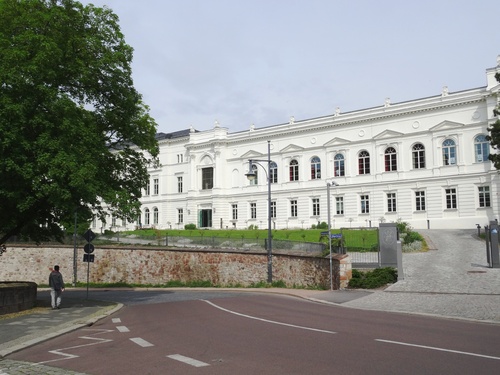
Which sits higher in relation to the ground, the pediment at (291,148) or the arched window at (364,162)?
the pediment at (291,148)

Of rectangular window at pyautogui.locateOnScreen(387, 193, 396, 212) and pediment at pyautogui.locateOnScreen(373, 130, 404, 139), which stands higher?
pediment at pyautogui.locateOnScreen(373, 130, 404, 139)

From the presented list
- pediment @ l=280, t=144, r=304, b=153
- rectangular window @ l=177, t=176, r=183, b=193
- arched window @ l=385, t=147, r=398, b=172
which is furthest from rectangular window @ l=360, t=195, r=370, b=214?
rectangular window @ l=177, t=176, r=183, b=193

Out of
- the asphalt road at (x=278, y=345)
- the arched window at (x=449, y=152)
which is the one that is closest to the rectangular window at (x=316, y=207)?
the arched window at (x=449, y=152)

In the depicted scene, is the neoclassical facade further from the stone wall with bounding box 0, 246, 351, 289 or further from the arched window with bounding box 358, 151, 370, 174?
the stone wall with bounding box 0, 246, 351, 289

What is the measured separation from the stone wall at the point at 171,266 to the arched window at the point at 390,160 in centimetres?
2906

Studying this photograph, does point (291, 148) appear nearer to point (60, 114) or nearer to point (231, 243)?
point (231, 243)

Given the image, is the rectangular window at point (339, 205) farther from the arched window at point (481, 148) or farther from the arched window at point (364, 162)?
the arched window at point (481, 148)

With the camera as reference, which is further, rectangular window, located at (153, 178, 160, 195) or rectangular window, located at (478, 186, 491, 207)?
rectangular window, located at (153, 178, 160, 195)

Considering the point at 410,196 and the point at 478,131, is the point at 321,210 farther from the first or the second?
the point at 478,131

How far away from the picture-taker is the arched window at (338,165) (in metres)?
60.6

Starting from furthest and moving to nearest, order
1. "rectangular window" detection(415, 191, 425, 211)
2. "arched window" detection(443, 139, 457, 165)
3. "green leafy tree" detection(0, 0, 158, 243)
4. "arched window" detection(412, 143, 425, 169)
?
"arched window" detection(412, 143, 425, 169) → "rectangular window" detection(415, 191, 425, 211) → "arched window" detection(443, 139, 457, 165) → "green leafy tree" detection(0, 0, 158, 243)

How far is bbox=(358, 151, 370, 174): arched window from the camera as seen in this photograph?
5878 centimetres

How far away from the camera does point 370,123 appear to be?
58344 mm

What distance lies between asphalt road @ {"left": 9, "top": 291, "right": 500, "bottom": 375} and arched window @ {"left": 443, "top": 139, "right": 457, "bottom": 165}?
134 ft
